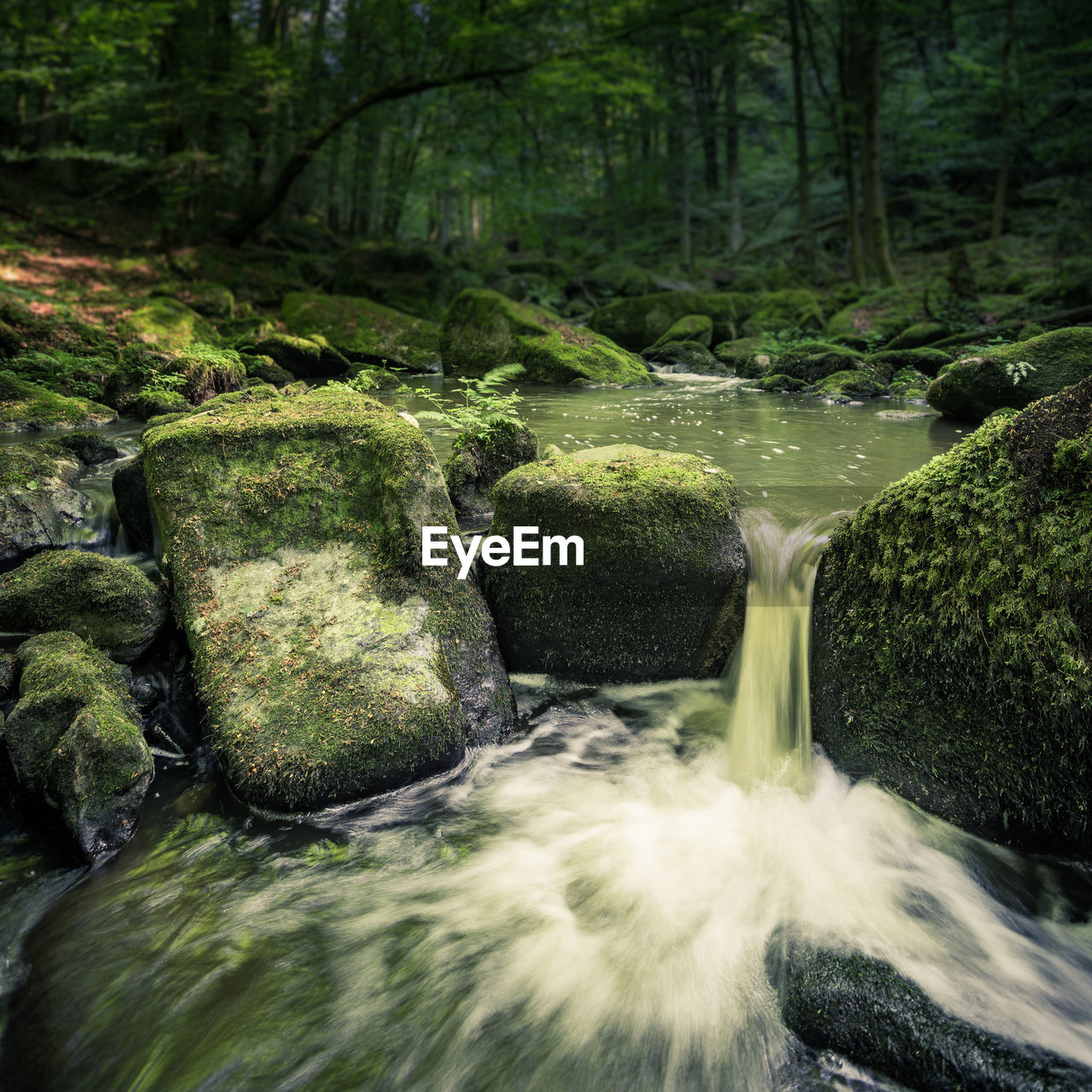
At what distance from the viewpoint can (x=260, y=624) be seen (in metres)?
4.14

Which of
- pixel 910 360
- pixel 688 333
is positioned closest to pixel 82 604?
pixel 910 360

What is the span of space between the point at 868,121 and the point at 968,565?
21.9 meters

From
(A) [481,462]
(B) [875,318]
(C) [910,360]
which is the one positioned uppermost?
(B) [875,318]

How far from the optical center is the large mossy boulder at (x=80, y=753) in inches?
132

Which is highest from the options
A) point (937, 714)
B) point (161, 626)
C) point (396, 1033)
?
point (161, 626)

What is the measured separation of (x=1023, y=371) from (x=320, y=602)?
896 cm

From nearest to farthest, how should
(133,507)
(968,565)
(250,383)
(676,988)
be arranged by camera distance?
(676,988)
(968,565)
(133,507)
(250,383)

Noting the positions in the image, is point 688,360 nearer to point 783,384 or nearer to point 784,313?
point 783,384

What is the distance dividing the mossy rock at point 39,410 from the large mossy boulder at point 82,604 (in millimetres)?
6283

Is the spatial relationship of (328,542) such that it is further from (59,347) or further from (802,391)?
(802,391)

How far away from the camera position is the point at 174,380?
9.79m

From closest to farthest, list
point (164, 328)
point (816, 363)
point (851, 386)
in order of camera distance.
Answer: point (851, 386), point (164, 328), point (816, 363)

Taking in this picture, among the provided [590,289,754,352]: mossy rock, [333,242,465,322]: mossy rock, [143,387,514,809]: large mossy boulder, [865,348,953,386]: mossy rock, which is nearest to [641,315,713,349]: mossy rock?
[590,289,754,352]: mossy rock

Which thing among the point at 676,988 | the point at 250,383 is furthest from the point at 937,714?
the point at 250,383
